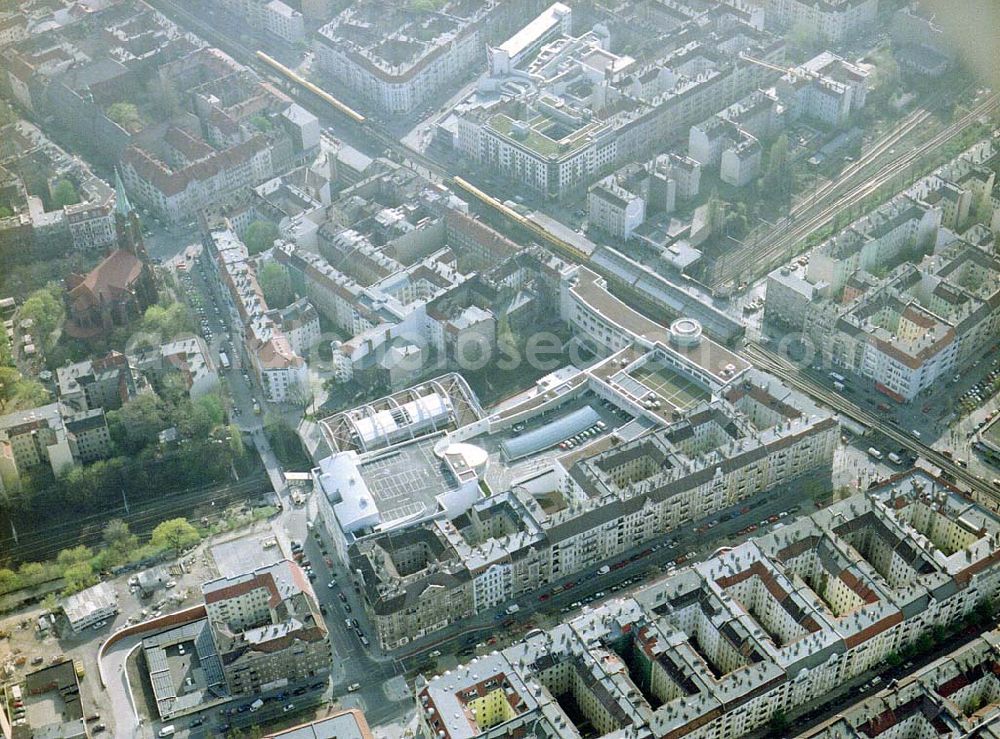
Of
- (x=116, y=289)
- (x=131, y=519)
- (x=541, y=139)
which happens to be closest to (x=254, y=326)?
(x=116, y=289)

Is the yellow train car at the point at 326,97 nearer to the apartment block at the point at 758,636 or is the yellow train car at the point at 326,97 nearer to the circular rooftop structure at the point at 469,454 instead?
the circular rooftop structure at the point at 469,454

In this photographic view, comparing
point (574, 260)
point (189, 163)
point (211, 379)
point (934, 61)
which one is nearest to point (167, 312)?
point (211, 379)

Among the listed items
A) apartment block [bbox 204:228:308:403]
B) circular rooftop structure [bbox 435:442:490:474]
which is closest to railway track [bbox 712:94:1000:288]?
circular rooftop structure [bbox 435:442:490:474]

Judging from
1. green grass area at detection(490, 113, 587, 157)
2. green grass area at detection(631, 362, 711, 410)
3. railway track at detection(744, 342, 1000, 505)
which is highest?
green grass area at detection(490, 113, 587, 157)

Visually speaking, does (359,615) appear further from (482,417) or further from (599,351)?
(599,351)

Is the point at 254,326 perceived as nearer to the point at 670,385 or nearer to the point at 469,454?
the point at 469,454

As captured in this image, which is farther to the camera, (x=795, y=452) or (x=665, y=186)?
(x=665, y=186)

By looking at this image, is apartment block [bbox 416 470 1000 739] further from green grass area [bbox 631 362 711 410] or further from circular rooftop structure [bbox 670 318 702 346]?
circular rooftop structure [bbox 670 318 702 346]
